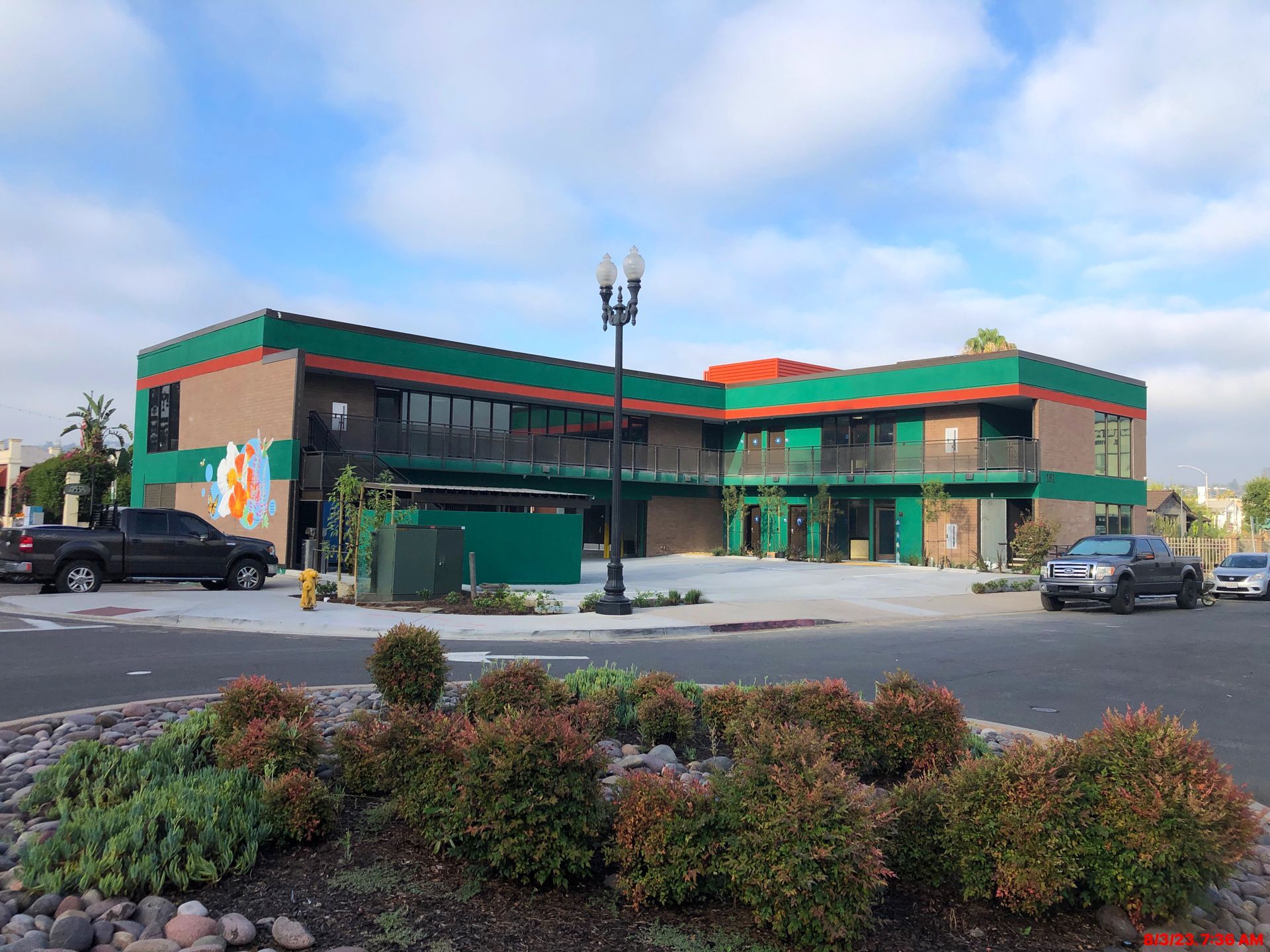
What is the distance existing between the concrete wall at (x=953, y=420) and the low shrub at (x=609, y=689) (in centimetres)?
3125

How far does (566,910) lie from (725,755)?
2.63 meters

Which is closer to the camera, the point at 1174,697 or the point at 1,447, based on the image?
the point at 1174,697

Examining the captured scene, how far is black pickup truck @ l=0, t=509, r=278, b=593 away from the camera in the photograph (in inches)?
733

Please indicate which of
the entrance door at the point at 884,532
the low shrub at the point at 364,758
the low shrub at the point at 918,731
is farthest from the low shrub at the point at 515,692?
the entrance door at the point at 884,532

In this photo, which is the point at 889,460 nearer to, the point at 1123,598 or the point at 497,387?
the point at 497,387

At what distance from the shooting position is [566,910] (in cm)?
414

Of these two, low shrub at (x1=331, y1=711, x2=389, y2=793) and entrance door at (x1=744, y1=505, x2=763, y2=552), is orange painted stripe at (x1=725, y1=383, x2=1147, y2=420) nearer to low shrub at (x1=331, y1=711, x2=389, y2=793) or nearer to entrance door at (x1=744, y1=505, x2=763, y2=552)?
entrance door at (x1=744, y1=505, x2=763, y2=552)

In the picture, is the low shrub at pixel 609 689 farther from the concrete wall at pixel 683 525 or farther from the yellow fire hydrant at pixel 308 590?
the concrete wall at pixel 683 525

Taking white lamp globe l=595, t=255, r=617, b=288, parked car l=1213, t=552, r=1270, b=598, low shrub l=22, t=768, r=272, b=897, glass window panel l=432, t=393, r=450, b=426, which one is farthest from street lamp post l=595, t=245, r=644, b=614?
parked car l=1213, t=552, r=1270, b=598

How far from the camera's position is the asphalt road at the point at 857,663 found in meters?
9.00

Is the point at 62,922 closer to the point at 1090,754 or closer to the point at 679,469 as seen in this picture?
the point at 1090,754

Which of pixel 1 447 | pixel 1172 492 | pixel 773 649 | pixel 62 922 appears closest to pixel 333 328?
pixel 773 649

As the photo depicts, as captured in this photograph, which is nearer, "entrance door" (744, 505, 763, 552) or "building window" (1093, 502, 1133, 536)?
"building window" (1093, 502, 1133, 536)

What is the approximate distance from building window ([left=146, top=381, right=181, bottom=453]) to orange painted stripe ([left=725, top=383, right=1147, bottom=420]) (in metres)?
22.9
